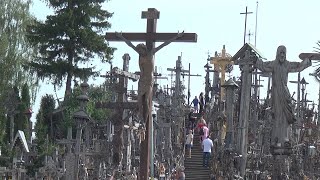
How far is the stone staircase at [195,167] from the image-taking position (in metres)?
24.2

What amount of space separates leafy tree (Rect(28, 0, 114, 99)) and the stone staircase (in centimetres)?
1069

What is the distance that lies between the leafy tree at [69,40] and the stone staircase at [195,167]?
35.1ft

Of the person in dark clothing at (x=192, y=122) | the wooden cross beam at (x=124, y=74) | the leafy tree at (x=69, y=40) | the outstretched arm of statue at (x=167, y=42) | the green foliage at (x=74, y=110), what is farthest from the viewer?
the leafy tree at (x=69, y=40)

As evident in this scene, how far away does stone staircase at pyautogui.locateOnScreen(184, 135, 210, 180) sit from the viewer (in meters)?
24.2

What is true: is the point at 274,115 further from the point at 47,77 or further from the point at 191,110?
the point at 47,77

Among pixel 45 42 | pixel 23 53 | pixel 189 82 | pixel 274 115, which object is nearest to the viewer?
pixel 274 115

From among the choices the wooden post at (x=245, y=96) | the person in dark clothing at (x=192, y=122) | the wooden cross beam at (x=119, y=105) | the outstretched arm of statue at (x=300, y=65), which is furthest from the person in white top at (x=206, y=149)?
the person in dark clothing at (x=192, y=122)

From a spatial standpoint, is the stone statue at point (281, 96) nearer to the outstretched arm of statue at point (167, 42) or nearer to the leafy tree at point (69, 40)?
the outstretched arm of statue at point (167, 42)

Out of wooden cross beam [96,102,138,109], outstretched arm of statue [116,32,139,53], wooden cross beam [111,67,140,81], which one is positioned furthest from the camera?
wooden cross beam [96,102,138,109]

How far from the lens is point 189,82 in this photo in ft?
144

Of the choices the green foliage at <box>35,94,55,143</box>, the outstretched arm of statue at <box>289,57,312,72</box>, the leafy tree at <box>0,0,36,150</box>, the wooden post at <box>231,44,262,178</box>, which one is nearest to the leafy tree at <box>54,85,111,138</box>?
the green foliage at <box>35,94,55,143</box>

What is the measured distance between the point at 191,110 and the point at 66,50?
695 cm

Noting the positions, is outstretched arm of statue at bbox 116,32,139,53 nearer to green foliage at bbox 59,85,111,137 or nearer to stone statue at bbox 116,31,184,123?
stone statue at bbox 116,31,184,123

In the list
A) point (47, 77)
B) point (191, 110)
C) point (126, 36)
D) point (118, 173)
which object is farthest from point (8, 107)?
point (126, 36)
